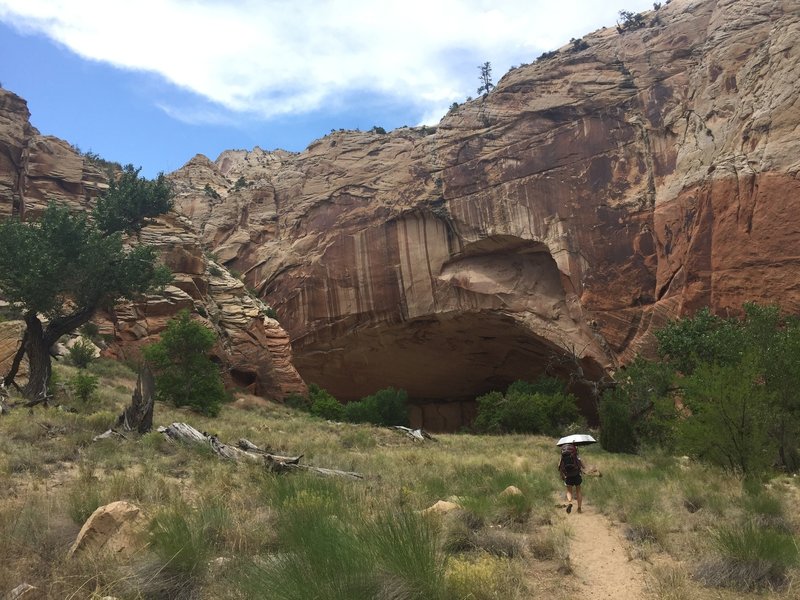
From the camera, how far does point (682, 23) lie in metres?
28.7

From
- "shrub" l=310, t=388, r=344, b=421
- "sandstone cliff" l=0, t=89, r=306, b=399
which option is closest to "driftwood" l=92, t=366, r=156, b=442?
"shrub" l=310, t=388, r=344, b=421

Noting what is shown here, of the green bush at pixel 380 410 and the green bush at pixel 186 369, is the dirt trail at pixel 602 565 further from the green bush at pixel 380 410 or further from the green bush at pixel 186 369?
the green bush at pixel 380 410

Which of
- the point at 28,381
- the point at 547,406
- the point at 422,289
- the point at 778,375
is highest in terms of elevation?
the point at 422,289

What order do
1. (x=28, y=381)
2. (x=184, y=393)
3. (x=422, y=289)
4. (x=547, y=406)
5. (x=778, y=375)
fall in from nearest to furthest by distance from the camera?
(x=778, y=375) < (x=28, y=381) < (x=184, y=393) < (x=547, y=406) < (x=422, y=289)

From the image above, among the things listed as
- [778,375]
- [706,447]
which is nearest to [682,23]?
[778,375]

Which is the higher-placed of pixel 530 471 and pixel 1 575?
pixel 1 575

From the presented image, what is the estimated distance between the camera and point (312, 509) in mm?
4961

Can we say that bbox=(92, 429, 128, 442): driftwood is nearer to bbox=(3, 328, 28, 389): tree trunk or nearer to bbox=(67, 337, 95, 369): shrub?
bbox=(3, 328, 28, 389): tree trunk

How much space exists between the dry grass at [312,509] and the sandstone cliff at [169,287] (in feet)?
64.1

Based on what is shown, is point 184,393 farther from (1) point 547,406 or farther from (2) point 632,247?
(2) point 632,247

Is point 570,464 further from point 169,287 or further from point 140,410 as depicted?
point 169,287

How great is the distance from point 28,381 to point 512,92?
28827 millimetres

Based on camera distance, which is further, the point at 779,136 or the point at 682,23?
the point at 682,23

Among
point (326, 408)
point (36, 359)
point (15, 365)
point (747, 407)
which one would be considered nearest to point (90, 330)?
point (15, 365)
